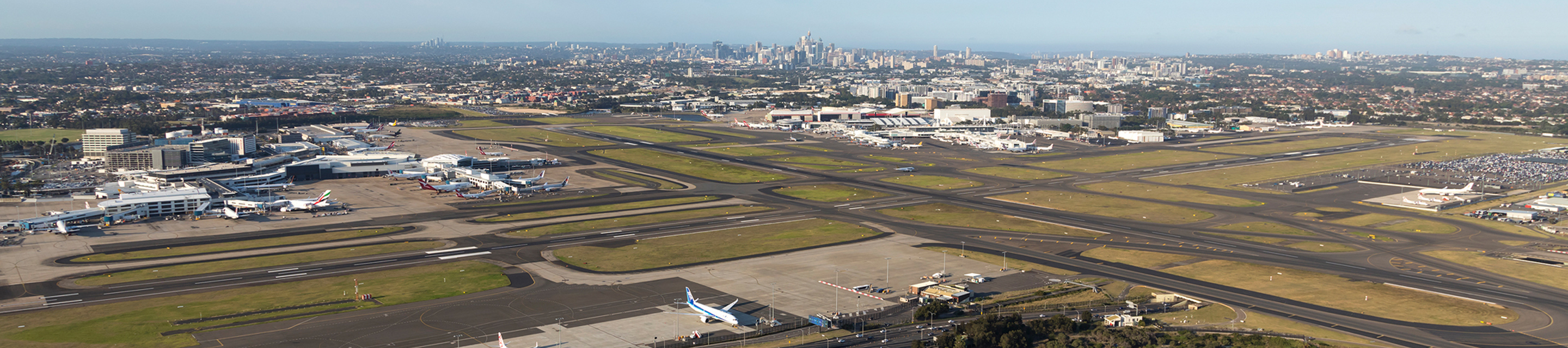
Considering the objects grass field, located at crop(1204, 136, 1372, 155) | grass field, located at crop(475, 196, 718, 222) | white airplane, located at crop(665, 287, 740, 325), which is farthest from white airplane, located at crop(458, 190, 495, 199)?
grass field, located at crop(1204, 136, 1372, 155)

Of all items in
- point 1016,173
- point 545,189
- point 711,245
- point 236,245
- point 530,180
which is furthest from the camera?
point 1016,173

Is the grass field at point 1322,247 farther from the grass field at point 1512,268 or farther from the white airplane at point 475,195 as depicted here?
the white airplane at point 475,195

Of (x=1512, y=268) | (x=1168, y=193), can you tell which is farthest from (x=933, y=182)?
(x=1512, y=268)

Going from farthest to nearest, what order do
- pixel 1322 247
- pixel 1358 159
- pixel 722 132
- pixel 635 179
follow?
pixel 722 132 < pixel 1358 159 < pixel 635 179 < pixel 1322 247

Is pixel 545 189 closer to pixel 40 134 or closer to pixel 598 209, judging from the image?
pixel 598 209

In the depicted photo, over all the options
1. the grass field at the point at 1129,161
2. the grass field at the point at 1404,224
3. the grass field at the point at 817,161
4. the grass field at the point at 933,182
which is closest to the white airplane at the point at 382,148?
the grass field at the point at 817,161

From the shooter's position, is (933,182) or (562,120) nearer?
(933,182)
